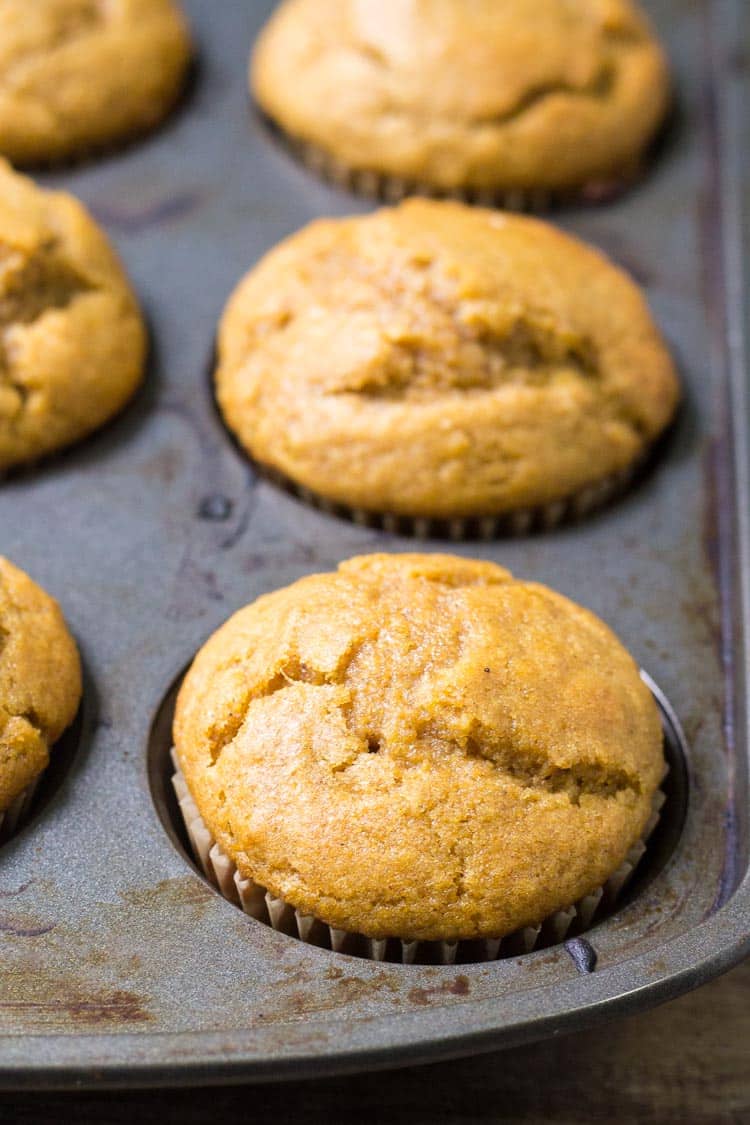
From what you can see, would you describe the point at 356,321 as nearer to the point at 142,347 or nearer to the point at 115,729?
the point at 142,347

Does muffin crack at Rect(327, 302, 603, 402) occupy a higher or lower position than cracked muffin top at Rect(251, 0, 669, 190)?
lower

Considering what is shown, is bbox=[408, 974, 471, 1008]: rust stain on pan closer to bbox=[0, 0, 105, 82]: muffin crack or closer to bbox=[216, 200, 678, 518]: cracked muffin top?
bbox=[216, 200, 678, 518]: cracked muffin top

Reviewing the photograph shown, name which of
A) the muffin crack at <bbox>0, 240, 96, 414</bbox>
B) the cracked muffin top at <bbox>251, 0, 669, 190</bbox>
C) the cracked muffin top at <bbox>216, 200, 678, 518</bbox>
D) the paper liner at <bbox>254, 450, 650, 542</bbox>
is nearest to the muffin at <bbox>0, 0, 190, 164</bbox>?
the cracked muffin top at <bbox>251, 0, 669, 190</bbox>

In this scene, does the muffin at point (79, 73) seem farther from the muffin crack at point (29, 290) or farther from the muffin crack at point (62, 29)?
the muffin crack at point (29, 290)

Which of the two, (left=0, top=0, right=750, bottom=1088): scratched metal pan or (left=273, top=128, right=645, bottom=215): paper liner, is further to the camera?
(left=273, top=128, right=645, bottom=215): paper liner

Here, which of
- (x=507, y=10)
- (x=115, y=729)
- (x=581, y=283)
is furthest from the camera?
(x=507, y=10)

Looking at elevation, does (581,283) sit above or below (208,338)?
above

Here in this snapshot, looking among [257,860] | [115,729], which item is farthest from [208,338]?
[257,860]

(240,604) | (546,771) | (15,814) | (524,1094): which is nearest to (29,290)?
(240,604)

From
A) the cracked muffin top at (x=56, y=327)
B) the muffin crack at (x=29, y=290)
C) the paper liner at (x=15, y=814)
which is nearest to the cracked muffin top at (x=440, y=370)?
the cracked muffin top at (x=56, y=327)
